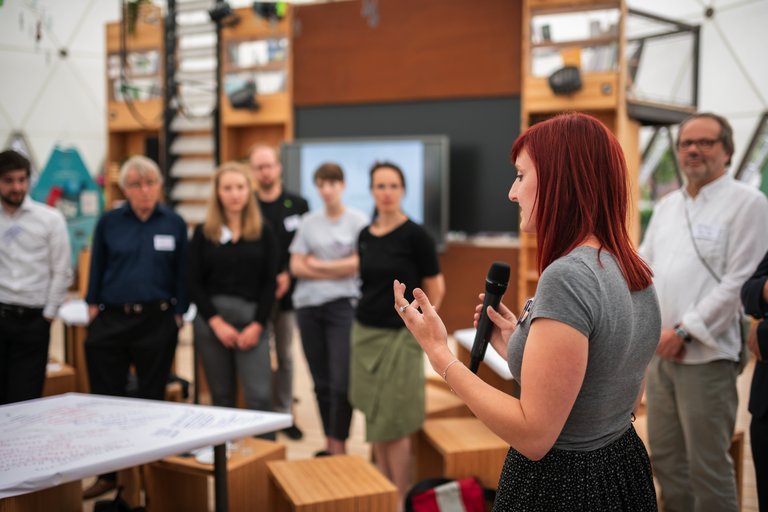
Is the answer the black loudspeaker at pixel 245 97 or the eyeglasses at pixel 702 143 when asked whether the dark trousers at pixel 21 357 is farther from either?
the black loudspeaker at pixel 245 97

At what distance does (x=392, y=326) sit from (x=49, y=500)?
1410mm

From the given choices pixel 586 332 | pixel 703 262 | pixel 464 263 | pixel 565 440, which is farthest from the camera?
pixel 464 263

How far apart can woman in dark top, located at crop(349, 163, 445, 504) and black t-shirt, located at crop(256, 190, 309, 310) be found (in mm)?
1160

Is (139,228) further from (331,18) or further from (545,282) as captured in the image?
(331,18)

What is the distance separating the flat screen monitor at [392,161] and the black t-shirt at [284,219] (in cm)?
249

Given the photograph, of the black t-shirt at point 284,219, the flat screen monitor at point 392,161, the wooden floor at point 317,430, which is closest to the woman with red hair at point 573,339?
the wooden floor at point 317,430

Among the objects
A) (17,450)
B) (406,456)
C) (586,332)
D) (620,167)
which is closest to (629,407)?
(586,332)

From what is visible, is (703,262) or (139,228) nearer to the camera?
(703,262)

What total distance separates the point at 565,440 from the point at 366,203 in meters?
5.70

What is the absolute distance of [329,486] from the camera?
2.33m

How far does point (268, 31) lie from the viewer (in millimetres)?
7066

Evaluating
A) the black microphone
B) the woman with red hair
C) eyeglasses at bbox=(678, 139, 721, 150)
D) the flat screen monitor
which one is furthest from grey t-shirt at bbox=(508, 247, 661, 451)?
the flat screen monitor

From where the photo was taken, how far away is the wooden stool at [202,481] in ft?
8.48

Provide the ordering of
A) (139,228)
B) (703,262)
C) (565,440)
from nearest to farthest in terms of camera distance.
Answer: (565,440)
(703,262)
(139,228)
